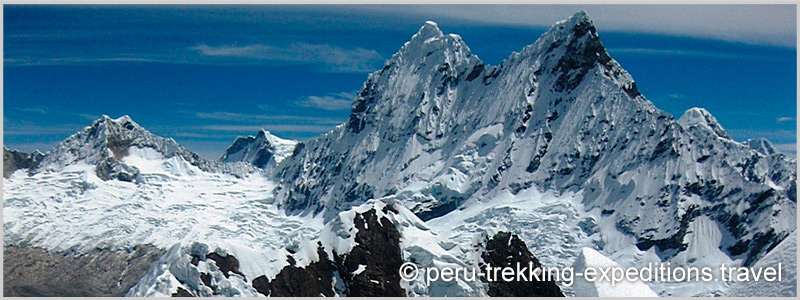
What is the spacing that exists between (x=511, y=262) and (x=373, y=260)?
2235 centimetres

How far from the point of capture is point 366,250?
180 metres

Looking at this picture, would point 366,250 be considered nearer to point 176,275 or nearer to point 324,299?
point 324,299

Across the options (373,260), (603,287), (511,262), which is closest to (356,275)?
(373,260)

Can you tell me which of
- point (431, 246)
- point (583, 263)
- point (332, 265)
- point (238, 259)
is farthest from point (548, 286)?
point (238, 259)

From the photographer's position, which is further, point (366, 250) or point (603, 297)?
point (366, 250)

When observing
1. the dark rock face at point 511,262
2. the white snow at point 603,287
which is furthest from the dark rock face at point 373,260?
the white snow at point 603,287

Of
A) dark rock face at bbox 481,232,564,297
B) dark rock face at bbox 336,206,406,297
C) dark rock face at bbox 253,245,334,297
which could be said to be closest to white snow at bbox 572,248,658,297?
dark rock face at bbox 481,232,564,297

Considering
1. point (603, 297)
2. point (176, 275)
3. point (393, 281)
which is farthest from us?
point (393, 281)

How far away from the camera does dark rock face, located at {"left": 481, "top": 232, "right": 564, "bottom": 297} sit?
175 metres

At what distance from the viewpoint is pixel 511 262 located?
187125 millimetres

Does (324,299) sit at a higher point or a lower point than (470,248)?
lower

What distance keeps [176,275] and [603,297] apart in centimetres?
5615

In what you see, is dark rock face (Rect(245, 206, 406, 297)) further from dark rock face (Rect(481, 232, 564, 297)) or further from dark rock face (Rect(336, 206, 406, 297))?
dark rock face (Rect(481, 232, 564, 297))

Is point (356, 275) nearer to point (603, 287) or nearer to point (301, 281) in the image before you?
point (301, 281)
